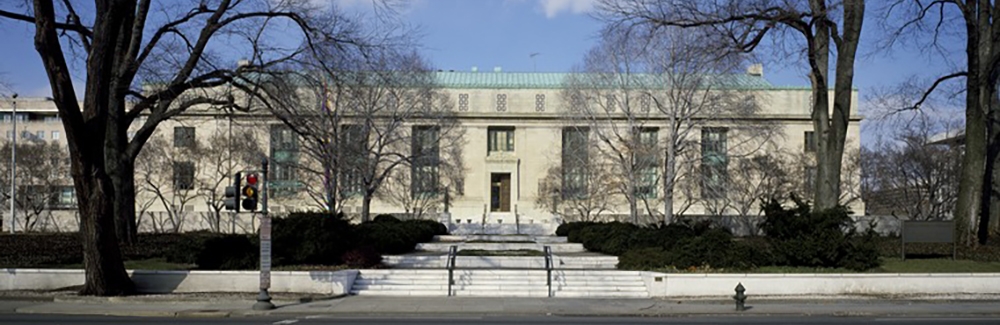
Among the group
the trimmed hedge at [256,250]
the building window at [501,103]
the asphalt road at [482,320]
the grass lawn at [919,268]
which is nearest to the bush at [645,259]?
the grass lawn at [919,268]

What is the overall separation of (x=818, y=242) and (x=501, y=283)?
9.39m

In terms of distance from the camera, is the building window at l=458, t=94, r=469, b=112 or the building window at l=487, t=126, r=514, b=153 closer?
the building window at l=458, t=94, r=469, b=112

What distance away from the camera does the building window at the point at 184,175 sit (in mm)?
66500

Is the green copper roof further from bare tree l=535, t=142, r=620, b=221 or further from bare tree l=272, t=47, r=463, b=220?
bare tree l=272, t=47, r=463, b=220

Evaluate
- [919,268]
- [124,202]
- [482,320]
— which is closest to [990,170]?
[919,268]

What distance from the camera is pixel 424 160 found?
6106cm

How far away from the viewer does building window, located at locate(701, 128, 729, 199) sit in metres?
55.4

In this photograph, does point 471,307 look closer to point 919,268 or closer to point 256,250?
point 256,250

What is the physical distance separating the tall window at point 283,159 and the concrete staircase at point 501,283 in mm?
27735

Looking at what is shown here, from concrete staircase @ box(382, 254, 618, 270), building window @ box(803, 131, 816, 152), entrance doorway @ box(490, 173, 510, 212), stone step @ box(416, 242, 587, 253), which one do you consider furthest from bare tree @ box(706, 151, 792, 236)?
concrete staircase @ box(382, 254, 618, 270)

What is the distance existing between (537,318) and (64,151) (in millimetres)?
60464

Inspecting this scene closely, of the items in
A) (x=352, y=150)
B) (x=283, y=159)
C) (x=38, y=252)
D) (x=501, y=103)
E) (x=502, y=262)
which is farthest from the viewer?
(x=501, y=103)

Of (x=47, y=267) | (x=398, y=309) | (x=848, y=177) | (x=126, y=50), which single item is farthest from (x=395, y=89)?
(x=848, y=177)

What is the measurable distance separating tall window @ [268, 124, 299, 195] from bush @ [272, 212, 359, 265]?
24081mm
